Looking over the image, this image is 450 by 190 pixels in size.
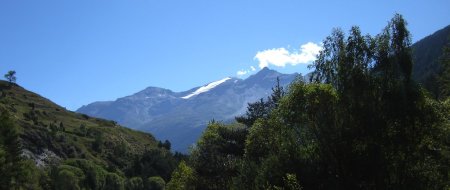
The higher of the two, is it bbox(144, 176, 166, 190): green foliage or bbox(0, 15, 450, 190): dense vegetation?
bbox(0, 15, 450, 190): dense vegetation

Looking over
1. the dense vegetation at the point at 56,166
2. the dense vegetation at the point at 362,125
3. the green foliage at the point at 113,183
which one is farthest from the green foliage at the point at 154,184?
the dense vegetation at the point at 362,125

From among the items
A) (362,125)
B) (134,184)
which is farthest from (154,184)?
(362,125)

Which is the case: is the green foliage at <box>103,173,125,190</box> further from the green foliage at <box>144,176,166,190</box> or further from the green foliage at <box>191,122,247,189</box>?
the green foliage at <box>191,122,247,189</box>

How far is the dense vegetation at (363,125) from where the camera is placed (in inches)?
1024

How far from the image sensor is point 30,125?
189m

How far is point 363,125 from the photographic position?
1056 inches

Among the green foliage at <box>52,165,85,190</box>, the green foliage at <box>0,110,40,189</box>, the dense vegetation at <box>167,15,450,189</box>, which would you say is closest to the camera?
the dense vegetation at <box>167,15,450,189</box>

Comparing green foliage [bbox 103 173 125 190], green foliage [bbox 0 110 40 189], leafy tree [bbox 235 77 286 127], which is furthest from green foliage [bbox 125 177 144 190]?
leafy tree [bbox 235 77 286 127]

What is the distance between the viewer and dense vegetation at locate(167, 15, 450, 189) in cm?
2602

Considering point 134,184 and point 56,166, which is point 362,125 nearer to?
Answer: point 56,166

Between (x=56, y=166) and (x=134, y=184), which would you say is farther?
(x=134, y=184)

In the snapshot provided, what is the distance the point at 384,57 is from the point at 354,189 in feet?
24.2

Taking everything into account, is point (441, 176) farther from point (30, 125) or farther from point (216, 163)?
point (30, 125)

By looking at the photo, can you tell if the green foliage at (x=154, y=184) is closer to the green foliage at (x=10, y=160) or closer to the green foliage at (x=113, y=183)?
the green foliage at (x=113, y=183)
